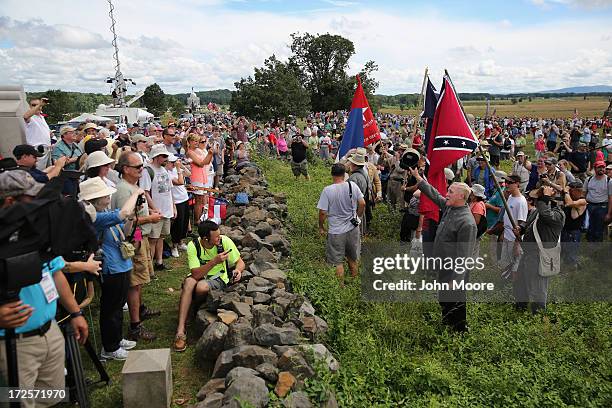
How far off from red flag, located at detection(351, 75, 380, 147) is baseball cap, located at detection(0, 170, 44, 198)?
8210 millimetres

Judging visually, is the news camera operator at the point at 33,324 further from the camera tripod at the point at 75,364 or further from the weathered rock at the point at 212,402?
the weathered rock at the point at 212,402

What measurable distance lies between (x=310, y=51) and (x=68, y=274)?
52.3 metres

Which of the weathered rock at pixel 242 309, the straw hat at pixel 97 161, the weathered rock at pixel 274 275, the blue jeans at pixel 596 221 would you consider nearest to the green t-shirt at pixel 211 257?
the weathered rock at pixel 274 275

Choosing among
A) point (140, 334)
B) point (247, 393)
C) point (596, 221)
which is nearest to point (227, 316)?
point (140, 334)

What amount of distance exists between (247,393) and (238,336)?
3.43ft

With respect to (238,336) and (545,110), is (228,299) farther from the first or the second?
(545,110)

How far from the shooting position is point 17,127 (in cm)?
792

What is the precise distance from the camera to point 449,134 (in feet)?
23.6

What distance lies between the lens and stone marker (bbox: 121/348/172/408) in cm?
416

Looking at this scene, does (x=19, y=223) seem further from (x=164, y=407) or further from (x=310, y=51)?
(x=310, y=51)

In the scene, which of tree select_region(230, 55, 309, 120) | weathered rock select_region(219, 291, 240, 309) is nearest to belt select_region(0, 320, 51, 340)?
weathered rock select_region(219, 291, 240, 309)

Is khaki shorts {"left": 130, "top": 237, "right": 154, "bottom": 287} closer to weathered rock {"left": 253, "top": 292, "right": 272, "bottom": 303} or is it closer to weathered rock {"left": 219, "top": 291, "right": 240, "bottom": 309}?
weathered rock {"left": 219, "top": 291, "right": 240, "bottom": 309}

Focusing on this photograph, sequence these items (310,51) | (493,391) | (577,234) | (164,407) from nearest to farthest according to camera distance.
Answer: (164,407)
(493,391)
(577,234)
(310,51)

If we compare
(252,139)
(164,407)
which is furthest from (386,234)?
(252,139)
